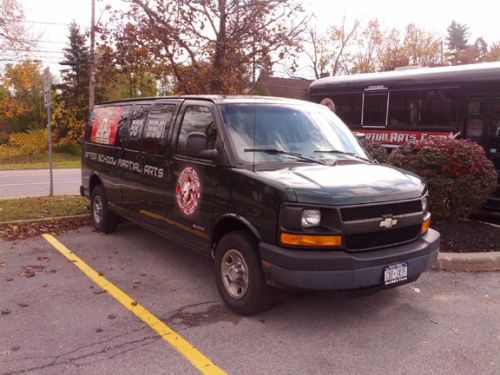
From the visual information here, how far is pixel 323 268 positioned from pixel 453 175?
383 cm

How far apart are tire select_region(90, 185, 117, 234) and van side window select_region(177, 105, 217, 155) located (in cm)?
250

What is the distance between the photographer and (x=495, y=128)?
9.02 meters

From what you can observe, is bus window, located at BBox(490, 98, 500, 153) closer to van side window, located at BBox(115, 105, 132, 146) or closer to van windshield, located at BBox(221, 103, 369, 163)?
van windshield, located at BBox(221, 103, 369, 163)

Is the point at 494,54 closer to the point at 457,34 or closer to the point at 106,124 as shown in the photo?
the point at 457,34

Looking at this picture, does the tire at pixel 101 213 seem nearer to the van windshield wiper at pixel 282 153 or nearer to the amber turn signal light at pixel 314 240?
the van windshield wiper at pixel 282 153

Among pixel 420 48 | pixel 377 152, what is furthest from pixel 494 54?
pixel 377 152

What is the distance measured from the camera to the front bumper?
367 cm

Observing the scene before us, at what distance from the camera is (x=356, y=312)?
4.39 m

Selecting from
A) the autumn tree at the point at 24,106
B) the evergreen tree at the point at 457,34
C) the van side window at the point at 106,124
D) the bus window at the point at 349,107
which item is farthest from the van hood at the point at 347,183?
the evergreen tree at the point at 457,34

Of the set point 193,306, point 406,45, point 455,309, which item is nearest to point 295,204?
point 193,306

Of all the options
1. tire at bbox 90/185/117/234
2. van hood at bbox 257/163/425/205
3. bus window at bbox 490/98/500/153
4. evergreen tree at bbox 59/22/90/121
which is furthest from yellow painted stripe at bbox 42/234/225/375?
evergreen tree at bbox 59/22/90/121

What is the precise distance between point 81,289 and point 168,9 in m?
5.95

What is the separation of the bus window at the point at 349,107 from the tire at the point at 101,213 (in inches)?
272

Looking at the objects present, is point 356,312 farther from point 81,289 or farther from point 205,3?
point 205,3
